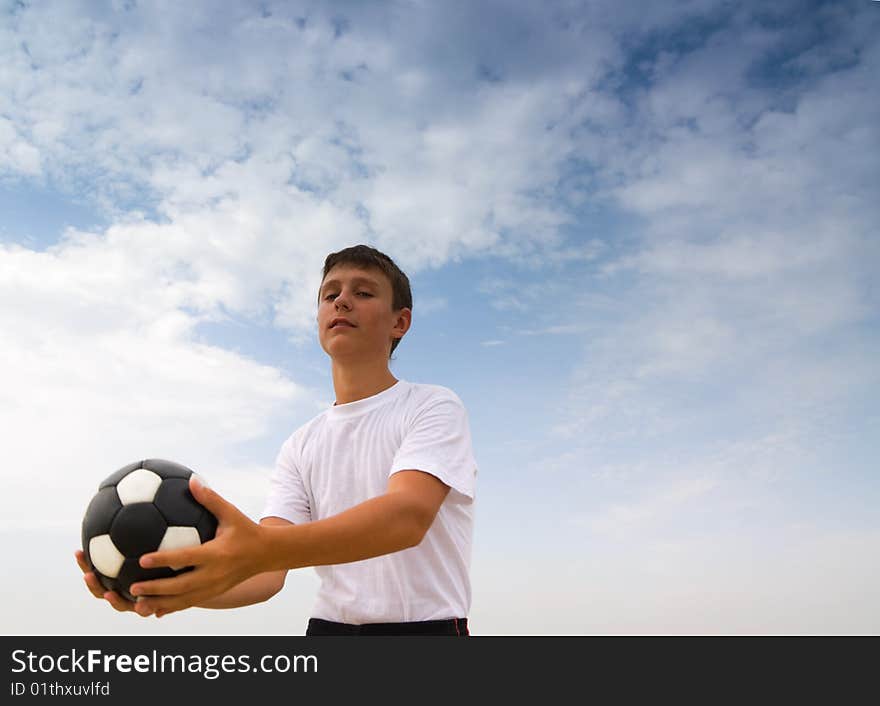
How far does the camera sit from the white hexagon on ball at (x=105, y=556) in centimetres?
431

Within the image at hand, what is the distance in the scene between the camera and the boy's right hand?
4.39m

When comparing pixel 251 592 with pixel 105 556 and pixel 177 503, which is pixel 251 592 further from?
pixel 177 503

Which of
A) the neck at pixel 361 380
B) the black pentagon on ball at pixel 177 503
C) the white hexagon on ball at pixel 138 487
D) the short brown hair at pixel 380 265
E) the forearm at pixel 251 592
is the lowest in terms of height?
the forearm at pixel 251 592

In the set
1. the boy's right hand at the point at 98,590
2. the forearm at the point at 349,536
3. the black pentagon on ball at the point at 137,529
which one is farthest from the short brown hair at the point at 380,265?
the boy's right hand at the point at 98,590

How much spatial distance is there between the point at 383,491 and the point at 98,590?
2257 mm

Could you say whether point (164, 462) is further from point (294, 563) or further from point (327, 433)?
point (327, 433)

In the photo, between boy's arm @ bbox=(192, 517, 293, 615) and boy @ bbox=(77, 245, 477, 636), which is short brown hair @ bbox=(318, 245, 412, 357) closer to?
boy @ bbox=(77, 245, 477, 636)

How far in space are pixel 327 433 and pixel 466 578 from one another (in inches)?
66.9

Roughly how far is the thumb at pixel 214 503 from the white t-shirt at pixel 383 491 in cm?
153

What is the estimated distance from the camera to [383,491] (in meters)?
6.07

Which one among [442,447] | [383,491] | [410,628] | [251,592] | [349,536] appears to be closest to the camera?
[349,536]

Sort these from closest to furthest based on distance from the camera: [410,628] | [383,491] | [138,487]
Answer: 1. [138,487]
2. [410,628]
3. [383,491]

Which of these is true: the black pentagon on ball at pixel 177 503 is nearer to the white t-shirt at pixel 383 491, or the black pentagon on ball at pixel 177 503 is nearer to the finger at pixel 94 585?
the finger at pixel 94 585

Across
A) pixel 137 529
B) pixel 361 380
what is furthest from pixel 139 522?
pixel 361 380
